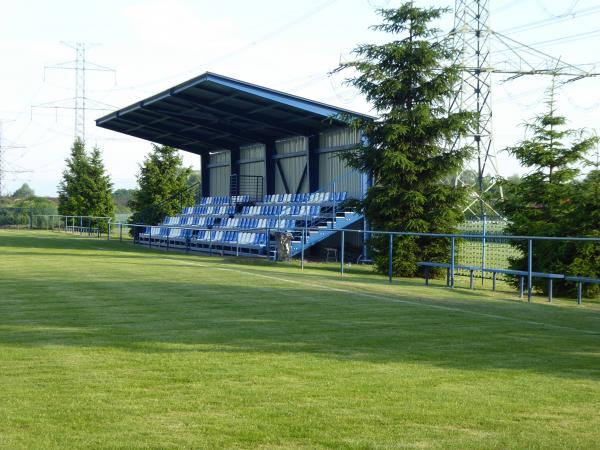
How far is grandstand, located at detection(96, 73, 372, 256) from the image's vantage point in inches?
1215

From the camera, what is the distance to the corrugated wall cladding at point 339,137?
33.5 metres

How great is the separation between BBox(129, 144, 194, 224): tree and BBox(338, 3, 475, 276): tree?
83.9ft

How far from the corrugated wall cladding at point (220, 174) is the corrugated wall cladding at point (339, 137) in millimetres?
12105

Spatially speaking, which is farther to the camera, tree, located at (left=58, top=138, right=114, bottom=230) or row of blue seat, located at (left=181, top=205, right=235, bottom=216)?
tree, located at (left=58, top=138, right=114, bottom=230)

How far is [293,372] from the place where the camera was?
7234 millimetres

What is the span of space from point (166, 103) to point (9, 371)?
1211 inches

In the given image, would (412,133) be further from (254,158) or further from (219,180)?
(219,180)

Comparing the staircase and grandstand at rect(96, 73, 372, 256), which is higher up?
grandstand at rect(96, 73, 372, 256)

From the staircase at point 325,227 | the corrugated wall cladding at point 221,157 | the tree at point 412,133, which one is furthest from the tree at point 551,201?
the corrugated wall cladding at point 221,157

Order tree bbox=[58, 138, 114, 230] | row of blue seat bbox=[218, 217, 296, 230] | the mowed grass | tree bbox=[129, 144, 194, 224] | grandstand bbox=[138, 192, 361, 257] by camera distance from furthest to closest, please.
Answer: tree bbox=[58, 138, 114, 230] < tree bbox=[129, 144, 194, 224] < row of blue seat bbox=[218, 217, 296, 230] < grandstand bbox=[138, 192, 361, 257] < the mowed grass

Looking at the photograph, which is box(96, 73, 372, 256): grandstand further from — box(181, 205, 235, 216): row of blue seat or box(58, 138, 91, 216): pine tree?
box(58, 138, 91, 216): pine tree

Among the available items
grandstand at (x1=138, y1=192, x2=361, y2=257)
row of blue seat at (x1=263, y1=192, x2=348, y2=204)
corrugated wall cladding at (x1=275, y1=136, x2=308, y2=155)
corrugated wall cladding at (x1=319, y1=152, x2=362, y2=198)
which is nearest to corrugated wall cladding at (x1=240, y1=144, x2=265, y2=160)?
corrugated wall cladding at (x1=275, y1=136, x2=308, y2=155)

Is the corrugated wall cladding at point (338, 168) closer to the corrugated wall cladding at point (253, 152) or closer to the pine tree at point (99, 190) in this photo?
the corrugated wall cladding at point (253, 152)

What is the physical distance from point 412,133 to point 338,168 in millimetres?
12214
